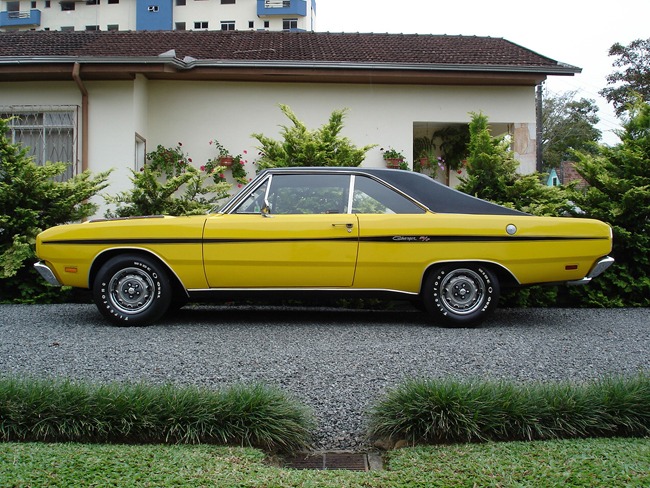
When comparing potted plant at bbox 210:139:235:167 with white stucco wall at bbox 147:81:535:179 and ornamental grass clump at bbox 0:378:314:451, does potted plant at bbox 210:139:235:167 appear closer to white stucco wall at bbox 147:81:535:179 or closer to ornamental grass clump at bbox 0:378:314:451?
white stucco wall at bbox 147:81:535:179

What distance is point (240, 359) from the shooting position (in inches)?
200

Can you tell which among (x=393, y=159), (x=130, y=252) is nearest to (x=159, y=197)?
(x=130, y=252)

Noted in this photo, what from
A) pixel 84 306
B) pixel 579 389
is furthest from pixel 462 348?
pixel 84 306

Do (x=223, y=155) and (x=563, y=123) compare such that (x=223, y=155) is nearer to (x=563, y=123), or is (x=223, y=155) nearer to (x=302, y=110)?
(x=302, y=110)

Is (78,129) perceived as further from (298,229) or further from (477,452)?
(477,452)

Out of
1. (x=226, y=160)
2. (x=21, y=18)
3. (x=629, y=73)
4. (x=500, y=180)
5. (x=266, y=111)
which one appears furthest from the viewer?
(x=21, y=18)

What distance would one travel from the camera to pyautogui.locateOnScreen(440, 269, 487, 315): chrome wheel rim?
657 centimetres

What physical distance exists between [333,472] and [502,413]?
99 cm

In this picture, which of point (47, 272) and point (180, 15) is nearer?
point (47, 272)

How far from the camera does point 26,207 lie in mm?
8555

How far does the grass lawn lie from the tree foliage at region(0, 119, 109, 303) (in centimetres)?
533

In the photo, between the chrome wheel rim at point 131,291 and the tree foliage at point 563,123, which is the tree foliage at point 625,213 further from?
the tree foliage at point 563,123

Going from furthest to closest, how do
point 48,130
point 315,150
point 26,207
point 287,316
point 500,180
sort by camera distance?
point 48,130, point 315,150, point 26,207, point 500,180, point 287,316

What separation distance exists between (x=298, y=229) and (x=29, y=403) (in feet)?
10.7
